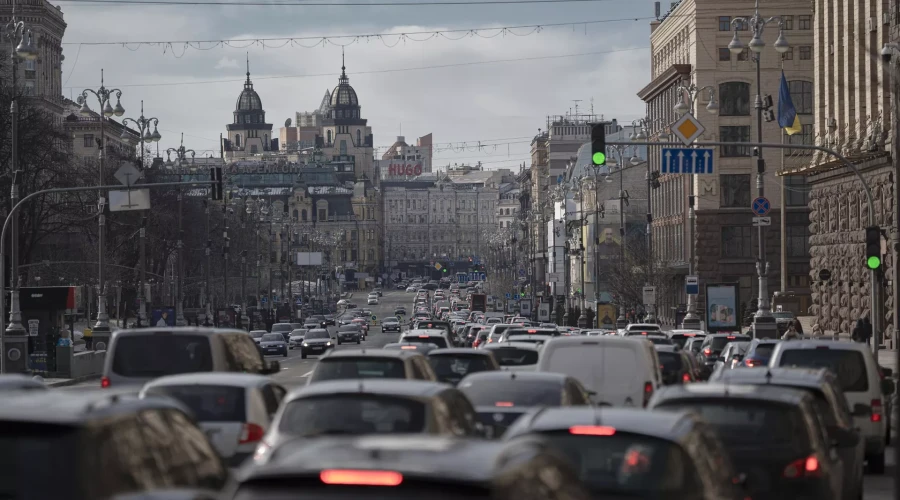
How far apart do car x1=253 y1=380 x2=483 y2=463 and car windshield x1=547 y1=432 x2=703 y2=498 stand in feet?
6.62

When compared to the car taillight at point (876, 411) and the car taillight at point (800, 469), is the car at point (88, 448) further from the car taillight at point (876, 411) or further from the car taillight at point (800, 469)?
the car taillight at point (876, 411)

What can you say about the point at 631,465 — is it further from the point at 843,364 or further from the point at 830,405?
the point at 843,364

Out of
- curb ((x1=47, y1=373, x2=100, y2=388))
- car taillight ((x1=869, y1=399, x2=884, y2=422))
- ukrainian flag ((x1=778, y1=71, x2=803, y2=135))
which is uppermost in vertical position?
ukrainian flag ((x1=778, y1=71, x2=803, y2=135))

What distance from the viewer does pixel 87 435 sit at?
280 inches

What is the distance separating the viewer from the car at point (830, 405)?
13.3 meters

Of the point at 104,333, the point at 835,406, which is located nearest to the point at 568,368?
the point at 835,406

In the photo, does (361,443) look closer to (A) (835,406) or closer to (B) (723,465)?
(B) (723,465)

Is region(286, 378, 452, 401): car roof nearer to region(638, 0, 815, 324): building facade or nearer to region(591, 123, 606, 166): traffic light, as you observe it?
region(591, 123, 606, 166): traffic light

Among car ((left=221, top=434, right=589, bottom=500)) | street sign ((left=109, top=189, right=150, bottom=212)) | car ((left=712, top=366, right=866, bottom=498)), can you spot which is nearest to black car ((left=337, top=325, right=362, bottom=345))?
street sign ((left=109, top=189, right=150, bottom=212))

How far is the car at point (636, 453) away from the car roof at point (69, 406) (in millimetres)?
2094

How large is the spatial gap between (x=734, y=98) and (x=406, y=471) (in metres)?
86.4

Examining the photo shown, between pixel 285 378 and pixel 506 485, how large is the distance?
36.5m

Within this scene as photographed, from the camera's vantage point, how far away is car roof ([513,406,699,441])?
8641 mm

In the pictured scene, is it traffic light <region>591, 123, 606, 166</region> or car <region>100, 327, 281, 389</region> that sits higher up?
traffic light <region>591, 123, 606, 166</region>
